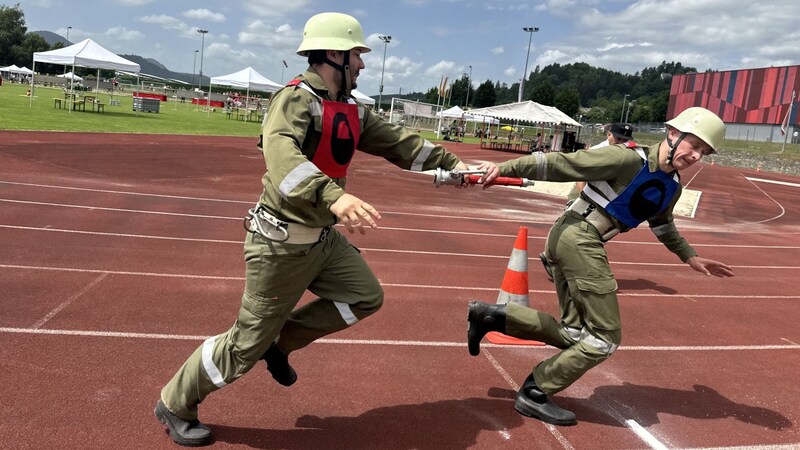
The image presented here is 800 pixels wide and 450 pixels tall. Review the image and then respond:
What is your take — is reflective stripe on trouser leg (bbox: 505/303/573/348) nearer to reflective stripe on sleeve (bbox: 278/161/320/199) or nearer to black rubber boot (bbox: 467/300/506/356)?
black rubber boot (bbox: 467/300/506/356)

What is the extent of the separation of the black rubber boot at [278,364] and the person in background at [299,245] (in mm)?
314

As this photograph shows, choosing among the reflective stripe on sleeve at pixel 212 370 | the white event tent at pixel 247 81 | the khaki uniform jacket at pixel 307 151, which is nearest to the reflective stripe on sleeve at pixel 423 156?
the khaki uniform jacket at pixel 307 151

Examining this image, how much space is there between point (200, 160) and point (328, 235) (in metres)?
15.3

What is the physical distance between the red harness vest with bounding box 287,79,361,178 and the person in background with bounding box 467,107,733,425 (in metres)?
0.89

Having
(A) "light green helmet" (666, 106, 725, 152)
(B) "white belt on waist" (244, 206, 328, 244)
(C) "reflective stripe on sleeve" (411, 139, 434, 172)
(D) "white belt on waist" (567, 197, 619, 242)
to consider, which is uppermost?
(A) "light green helmet" (666, 106, 725, 152)

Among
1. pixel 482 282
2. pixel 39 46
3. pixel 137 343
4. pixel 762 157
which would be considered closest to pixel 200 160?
pixel 482 282

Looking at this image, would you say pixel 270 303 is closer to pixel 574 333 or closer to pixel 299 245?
pixel 299 245

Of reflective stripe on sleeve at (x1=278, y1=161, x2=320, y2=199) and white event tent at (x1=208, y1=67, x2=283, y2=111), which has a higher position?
white event tent at (x1=208, y1=67, x2=283, y2=111)

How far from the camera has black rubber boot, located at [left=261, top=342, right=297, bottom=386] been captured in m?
3.55

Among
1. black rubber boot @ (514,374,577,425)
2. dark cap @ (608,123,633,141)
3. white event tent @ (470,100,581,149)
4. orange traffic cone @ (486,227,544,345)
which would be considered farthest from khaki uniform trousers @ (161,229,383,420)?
white event tent @ (470,100,581,149)

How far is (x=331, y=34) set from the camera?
3.11 meters

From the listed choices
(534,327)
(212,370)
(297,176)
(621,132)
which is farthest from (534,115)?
(297,176)

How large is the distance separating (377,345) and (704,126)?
3.02 m

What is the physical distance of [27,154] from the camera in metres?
14.6
